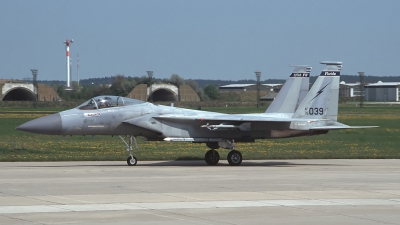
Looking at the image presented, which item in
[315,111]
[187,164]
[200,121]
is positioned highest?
[315,111]

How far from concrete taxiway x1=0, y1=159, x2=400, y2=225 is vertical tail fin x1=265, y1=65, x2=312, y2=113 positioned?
2.85m

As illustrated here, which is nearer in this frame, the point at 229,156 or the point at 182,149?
the point at 229,156

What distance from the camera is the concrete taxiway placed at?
1077 cm

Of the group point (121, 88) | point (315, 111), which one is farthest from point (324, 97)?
point (121, 88)

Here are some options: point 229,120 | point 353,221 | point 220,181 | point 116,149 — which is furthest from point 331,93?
point 353,221

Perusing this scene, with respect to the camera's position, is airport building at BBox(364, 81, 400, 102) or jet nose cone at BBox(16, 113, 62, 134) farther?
airport building at BBox(364, 81, 400, 102)

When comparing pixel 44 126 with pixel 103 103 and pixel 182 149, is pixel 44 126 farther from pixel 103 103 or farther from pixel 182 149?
pixel 182 149

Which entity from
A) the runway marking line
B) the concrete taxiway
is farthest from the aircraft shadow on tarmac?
the runway marking line

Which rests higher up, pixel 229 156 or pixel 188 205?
pixel 229 156

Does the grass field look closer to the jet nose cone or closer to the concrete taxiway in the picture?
the jet nose cone

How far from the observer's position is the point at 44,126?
19.5 m

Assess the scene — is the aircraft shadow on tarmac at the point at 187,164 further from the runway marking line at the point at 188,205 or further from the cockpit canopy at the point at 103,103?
the runway marking line at the point at 188,205

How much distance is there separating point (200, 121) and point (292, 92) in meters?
3.70

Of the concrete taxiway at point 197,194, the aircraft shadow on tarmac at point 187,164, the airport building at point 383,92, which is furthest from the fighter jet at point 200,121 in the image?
the airport building at point 383,92
